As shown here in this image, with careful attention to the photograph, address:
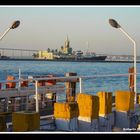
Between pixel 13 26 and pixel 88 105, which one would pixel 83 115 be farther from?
pixel 13 26

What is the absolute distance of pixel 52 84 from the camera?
1498 cm

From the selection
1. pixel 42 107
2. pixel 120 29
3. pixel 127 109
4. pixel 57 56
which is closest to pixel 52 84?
pixel 42 107

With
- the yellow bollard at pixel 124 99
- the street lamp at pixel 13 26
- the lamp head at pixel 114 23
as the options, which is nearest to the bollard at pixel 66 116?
the yellow bollard at pixel 124 99

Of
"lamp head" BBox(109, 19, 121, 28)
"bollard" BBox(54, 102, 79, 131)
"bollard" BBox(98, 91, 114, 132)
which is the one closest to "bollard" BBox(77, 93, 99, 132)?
"bollard" BBox(54, 102, 79, 131)

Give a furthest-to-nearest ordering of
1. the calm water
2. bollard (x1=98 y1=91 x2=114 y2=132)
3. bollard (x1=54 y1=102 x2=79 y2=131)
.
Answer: the calm water, bollard (x1=98 y1=91 x2=114 y2=132), bollard (x1=54 y1=102 x2=79 y2=131)

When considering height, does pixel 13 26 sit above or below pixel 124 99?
above

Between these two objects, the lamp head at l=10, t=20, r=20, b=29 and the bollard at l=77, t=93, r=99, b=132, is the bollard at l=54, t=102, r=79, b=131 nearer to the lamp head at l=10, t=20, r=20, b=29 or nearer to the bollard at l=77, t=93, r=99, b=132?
the bollard at l=77, t=93, r=99, b=132

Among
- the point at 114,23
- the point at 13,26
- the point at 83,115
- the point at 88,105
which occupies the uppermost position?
the point at 114,23

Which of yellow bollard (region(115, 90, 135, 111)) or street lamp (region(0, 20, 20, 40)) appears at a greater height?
street lamp (region(0, 20, 20, 40))

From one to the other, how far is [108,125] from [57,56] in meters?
116

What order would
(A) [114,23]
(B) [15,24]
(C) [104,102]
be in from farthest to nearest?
(A) [114,23]
(B) [15,24]
(C) [104,102]

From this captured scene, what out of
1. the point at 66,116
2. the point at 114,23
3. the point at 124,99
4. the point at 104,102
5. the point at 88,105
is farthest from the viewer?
the point at 114,23

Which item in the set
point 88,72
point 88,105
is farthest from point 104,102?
point 88,72
